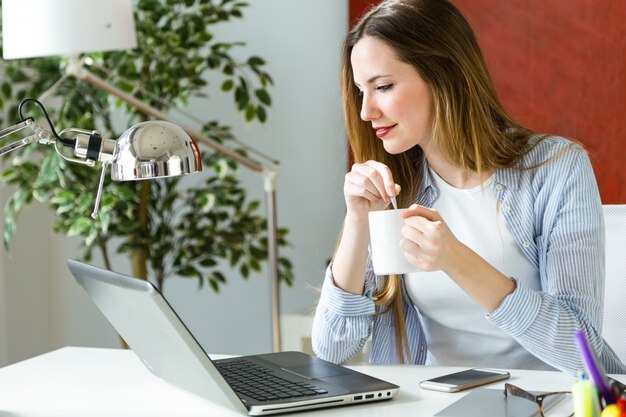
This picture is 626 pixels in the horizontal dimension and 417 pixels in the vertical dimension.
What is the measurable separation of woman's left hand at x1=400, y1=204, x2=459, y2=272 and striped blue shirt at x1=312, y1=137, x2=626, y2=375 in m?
0.16

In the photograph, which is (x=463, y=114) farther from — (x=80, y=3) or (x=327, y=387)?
(x=80, y=3)

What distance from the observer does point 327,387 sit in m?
1.33

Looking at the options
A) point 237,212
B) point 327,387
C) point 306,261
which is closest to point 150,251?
point 237,212

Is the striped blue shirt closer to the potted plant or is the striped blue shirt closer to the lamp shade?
the lamp shade

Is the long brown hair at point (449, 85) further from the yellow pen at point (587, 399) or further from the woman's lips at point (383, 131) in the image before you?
the yellow pen at point (587, 399)

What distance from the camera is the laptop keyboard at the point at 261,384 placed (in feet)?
4.25

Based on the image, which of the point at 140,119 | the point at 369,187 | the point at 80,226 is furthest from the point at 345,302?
the point at 140,119

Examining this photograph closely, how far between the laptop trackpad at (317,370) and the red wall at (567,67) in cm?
161

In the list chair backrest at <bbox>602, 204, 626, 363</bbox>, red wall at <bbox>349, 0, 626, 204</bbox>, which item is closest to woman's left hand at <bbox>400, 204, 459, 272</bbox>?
chair backrest at <bbox>602, 204, 626, 363</bbox>

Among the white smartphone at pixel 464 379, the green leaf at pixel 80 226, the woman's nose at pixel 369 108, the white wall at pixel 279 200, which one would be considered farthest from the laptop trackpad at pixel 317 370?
the white wall at pixel 279 200

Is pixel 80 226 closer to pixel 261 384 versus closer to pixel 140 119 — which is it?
pixel 140 119

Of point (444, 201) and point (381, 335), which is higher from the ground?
point (444, 201)

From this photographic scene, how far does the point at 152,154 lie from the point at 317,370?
425 millimetres

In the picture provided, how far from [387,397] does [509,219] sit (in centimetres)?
54
